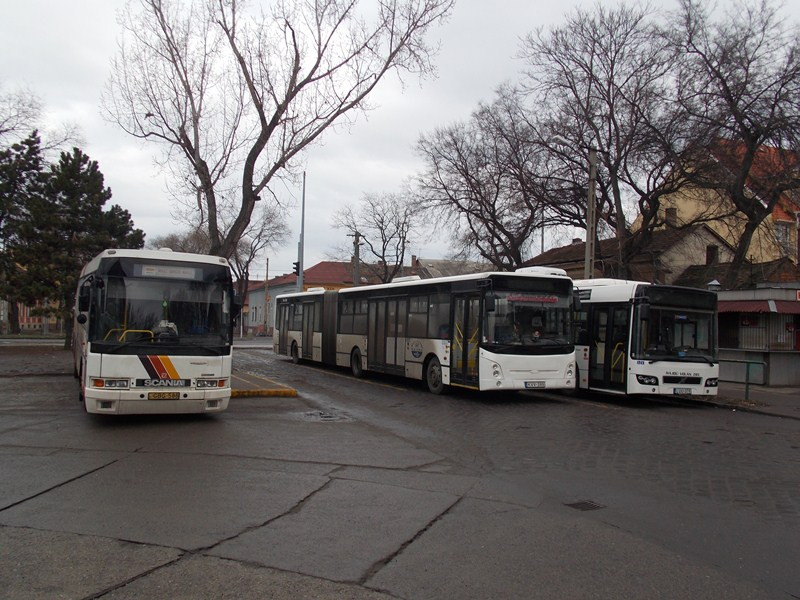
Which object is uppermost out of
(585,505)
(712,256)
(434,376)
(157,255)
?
(712,256)

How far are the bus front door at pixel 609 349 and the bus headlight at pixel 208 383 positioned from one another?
9.15 metres

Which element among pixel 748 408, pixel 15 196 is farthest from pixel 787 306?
pixel 15 196

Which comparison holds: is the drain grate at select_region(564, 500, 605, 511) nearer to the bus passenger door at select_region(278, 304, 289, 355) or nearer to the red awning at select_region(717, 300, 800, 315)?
the red awning at select_region(717, 300, 800, 315)

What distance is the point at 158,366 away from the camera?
1030cm

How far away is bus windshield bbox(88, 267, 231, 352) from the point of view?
10.2 metres

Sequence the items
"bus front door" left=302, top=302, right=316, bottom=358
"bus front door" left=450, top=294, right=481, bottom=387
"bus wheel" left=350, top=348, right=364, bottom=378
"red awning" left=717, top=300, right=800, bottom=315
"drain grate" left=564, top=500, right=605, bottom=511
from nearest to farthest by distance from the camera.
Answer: "drain grate" left=564, top=500, right=605, bottom=511 → "bus front door" left=450, top=294, right=481, bottom=387 → "red awning" left=717, top=300, right=800, bottom=315 → "bus wheel" left=350, top=348, right=364, bottom=378 → "bus front door" left=302, top=302, right=316, bottom=358

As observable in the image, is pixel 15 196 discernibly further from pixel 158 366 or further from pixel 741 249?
pixel 741 249

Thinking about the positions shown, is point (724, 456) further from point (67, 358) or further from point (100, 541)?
point (67, 358)

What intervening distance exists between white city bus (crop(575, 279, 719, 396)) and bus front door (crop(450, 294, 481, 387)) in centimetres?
284

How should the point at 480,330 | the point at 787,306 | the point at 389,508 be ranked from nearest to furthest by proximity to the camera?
1. the point at 389,508
2. the point at 480,330
3. the point at 787,306

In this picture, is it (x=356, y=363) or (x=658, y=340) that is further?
(x=356, y=363)

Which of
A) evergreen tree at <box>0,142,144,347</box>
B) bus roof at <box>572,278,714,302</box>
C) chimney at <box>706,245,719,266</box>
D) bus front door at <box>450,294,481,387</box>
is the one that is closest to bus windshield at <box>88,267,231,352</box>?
bus front door at <box>450,294,481,387</box>

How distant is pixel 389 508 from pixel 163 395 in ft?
17.8

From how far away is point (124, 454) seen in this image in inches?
333
